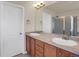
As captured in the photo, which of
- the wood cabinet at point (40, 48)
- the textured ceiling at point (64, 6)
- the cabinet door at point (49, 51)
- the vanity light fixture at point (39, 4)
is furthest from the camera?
the vanity light fixture at point (39, 4)

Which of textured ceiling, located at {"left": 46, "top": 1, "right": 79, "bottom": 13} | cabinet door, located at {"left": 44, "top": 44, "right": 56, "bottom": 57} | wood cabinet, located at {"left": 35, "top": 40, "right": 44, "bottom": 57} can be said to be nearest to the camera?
textured ceiling, located at {"left": 46, "top": 1, "right": 79, "bottom": 13}

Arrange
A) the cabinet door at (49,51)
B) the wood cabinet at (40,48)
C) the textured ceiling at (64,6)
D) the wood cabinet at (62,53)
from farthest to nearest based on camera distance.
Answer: the wood cabinet at (40,48) → the cabinet door at (49,51) → the textured ceiling at (64,6) → the wood cabinet at (62,53)

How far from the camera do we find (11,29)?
3389mm

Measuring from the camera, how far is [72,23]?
198 cm

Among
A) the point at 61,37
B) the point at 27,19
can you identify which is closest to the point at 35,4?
the point at 27,19

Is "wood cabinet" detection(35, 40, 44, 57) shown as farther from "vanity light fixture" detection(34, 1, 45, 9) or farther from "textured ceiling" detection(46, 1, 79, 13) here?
"vanity light fixture" detection(34, 1, 45, 9)

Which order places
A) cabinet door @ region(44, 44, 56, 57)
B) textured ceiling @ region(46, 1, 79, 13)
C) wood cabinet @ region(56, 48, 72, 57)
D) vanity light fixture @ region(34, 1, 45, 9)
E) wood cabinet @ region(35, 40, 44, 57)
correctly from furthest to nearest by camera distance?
vanity light fixture @ region(34, 1, 45, 9) < wood cabinet @ region(35, 40, 44, 57) < cabinet door @ region(44, 44, 56, 57) < textured ceiling @ region(46, 1, 79, 13) < wood cabinet @ region(56, 48, 72, 57)

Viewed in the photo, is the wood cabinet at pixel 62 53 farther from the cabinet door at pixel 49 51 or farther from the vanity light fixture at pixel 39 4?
the vanity light fixture at pixel 39 4

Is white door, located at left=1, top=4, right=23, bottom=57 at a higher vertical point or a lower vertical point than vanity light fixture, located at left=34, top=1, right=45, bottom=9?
lower

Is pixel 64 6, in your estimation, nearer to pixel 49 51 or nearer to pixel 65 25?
pixel 65 25

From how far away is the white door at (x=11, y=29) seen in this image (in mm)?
3195

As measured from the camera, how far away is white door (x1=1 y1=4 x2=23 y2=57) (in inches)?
126

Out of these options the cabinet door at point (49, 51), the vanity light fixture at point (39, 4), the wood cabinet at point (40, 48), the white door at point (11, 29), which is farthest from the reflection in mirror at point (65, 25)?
the white door at point (11, 29)

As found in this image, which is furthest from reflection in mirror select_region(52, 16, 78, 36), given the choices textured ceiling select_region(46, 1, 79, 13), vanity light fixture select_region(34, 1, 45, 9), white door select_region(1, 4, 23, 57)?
white door select_region(1, 4, 23, 57)
